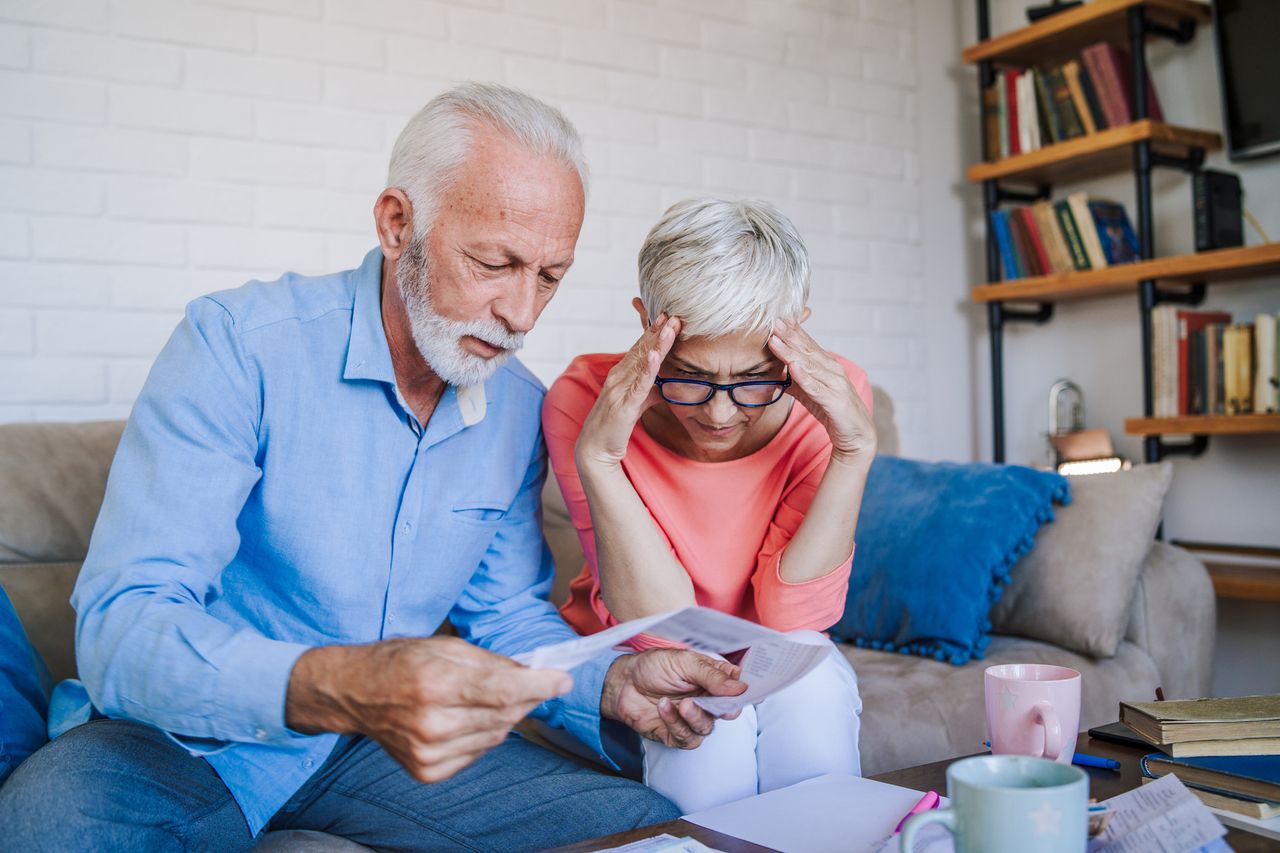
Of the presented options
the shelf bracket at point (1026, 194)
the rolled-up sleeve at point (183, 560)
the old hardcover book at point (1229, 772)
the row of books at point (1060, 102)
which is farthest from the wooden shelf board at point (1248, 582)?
the rolled-up sleeve at point (183, 560)

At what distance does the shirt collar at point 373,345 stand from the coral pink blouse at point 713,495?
0.15m

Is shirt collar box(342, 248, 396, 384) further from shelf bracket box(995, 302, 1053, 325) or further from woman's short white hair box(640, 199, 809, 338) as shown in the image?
shelf bracket box(995, 302, 1053, 325)

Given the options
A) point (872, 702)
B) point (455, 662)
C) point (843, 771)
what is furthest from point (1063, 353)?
point (455, 662)

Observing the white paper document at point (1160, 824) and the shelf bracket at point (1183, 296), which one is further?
the shelf bracket at point (1183, 296)

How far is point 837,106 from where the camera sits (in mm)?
3406

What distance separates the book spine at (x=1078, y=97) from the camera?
321 centimetres

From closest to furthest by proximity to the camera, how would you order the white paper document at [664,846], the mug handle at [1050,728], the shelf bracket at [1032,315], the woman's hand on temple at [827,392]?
1. the white paper document at [664,846]
2. the mug handle at [1050,728]
3. the woman's hand on temple at [827,392]
4. the shelf bracket at [1032,315]

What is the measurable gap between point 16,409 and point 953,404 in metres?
2.77

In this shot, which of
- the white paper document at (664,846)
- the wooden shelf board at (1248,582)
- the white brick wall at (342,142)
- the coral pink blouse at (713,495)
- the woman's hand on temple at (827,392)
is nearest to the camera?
the white paper document at (664,846)

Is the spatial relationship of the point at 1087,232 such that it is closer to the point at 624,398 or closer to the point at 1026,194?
the point at 1026,194

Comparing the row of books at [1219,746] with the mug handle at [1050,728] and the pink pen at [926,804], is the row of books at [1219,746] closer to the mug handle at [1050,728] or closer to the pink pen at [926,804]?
the mug handle at [1050,728]

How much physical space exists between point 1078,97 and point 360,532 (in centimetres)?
273

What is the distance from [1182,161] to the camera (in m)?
3.11

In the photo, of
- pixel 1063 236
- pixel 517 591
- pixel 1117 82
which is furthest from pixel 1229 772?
pixel 1117 82
